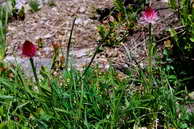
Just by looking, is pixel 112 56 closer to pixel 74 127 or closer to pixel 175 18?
pixel 175 18

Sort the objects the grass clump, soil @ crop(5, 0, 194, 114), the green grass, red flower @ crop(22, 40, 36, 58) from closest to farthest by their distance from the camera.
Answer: red flower @ crop(22, 40, 36, 58)
the green grass
soil @ crop(5, 0, 194, 114)
the grass clump

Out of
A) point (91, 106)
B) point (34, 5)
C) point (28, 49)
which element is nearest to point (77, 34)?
point (34, 5)

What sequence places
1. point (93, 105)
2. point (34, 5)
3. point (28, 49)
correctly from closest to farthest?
point (28, 49) → point (93, 105) → point (34, 5)

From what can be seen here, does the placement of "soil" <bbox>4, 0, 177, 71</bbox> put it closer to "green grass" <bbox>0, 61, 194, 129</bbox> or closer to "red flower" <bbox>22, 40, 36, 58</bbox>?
"green grass" <bbox>0, 61, 194, 129</bbox>

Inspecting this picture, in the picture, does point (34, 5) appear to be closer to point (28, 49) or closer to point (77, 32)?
point (77, 32)

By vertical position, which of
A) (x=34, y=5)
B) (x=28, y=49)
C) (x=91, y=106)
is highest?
(x=28, y=49)

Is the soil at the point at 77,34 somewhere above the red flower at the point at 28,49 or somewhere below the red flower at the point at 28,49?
below

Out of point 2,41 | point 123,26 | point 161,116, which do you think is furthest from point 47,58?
point 161,116

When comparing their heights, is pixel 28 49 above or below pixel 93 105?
above

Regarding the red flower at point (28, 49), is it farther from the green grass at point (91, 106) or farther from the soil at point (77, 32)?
the soil at point (77, 32)

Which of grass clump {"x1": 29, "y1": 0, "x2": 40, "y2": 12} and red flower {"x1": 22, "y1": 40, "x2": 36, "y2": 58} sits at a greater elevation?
red flower {"x1": 22, "y1": 40, "x2": 36, "y2": 58}

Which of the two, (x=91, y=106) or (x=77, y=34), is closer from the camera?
(x=91, y=106)

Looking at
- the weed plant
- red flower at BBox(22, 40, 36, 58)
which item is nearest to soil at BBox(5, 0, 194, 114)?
the weed plant

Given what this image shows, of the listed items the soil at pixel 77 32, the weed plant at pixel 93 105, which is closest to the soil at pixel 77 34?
the soil at pixel 77 32
